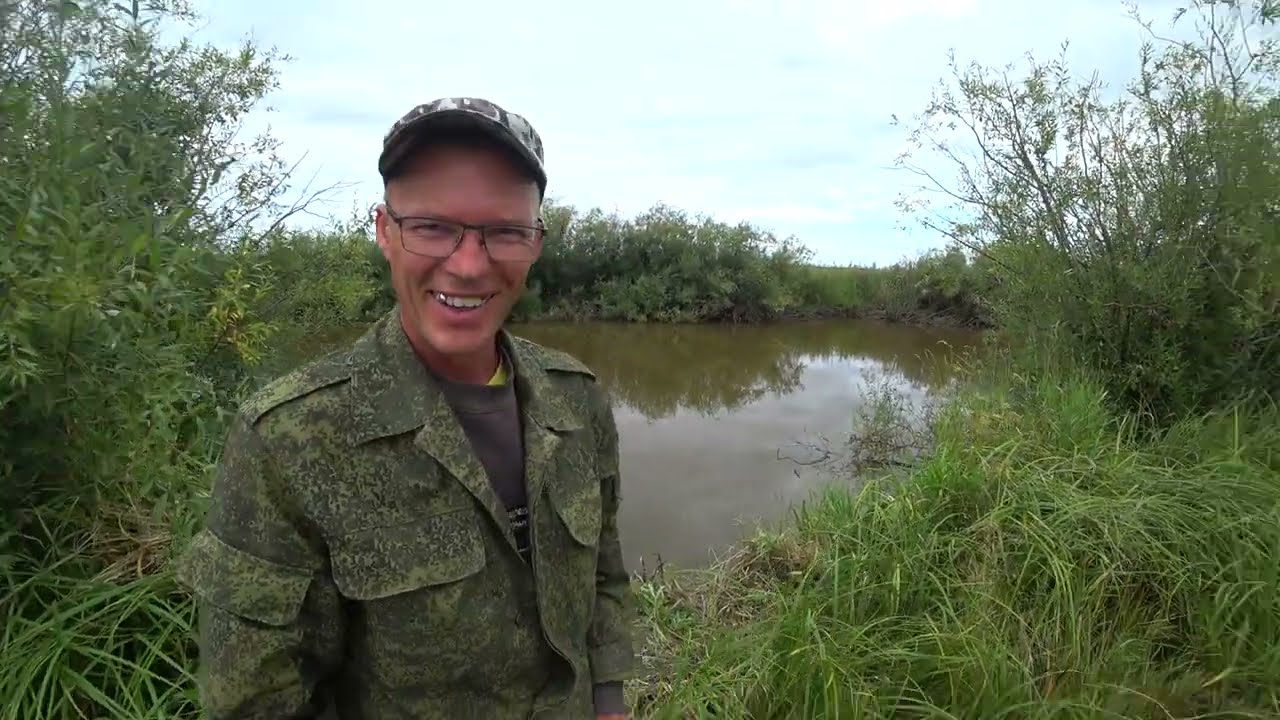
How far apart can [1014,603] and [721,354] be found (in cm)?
1261

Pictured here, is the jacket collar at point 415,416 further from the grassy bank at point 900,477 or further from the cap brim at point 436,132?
the grassy bank at point 900,477

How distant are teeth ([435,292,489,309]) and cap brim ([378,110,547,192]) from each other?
23 centimetres

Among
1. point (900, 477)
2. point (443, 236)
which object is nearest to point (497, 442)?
point (443, 236)

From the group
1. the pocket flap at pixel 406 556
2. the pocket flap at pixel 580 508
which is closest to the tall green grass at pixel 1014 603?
the pocket flap at pixel 580 508

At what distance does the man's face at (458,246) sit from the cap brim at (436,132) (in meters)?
0.03

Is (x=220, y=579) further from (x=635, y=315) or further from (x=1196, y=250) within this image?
(x=635, y=315)

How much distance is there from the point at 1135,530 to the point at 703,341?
14908 millimetres

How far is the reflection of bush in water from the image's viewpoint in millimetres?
11102

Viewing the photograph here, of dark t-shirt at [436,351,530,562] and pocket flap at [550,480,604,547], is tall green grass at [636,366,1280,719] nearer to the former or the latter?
pocket flap at [550,480,604,547]

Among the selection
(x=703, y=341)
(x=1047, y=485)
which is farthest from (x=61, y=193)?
(x=703, y=341)

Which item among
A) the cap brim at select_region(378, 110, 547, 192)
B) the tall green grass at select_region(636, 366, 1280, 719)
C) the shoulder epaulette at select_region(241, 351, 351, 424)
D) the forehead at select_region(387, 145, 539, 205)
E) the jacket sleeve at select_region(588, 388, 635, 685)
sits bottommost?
the tall green grass at select_region(636, 366, 1280, 719)

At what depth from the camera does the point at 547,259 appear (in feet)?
74.7

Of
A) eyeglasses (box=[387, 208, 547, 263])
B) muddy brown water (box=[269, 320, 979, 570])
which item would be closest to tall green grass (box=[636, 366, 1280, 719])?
muddy brown water (box=[269, 320, 979, 570])

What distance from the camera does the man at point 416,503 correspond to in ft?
3.67
